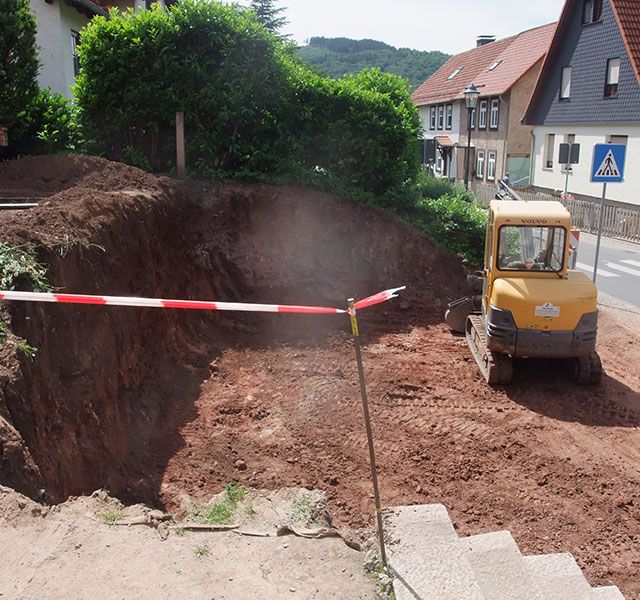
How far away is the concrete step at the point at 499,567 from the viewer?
514cm

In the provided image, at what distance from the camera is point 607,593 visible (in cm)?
558

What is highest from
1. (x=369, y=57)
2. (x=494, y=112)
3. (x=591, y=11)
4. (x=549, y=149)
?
(x=369, y=57)

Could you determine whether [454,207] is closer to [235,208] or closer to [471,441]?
[235,208]

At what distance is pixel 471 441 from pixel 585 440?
146 centimetres

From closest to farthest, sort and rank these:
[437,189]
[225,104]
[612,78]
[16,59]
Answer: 1. [16,59]
2. [225,104]
3. [437,189]
4. [612,78]

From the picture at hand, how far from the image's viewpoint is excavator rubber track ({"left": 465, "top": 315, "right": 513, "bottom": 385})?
9.89 m

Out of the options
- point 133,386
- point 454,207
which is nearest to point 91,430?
point 133,386

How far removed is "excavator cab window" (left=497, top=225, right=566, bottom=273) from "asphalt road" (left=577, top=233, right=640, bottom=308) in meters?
6.42

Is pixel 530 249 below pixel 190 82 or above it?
below

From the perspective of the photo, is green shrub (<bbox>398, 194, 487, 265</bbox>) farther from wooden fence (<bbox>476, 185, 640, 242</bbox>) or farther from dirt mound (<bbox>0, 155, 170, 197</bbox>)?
wooden fence (<bbox>476, 185, 640, 242</bbox>)

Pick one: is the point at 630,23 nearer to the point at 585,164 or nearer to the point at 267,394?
the point at 585,164

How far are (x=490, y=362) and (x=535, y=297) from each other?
1248 millimetres

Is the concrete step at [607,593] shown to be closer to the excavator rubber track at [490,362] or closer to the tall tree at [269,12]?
the excavator rubber track at [490,362]

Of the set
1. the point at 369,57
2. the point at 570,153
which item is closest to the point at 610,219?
the point at 570,153
